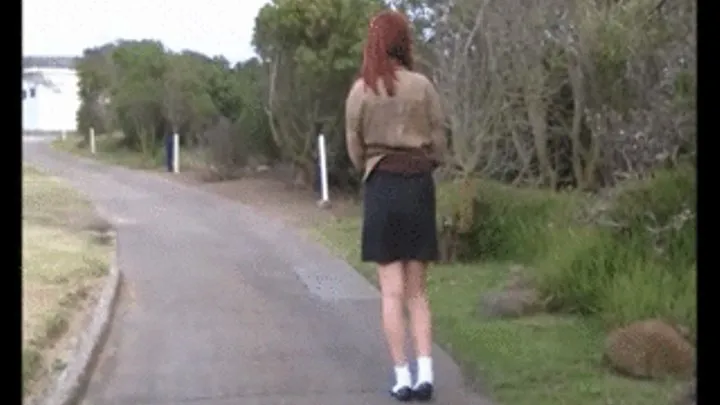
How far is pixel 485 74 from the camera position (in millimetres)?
11797

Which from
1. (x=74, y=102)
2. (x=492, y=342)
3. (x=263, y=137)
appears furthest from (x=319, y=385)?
(x=74, y=102)

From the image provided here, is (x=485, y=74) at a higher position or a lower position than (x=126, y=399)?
higher

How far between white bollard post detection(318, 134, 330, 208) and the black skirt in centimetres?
1134

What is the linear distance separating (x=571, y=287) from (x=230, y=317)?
2.24 meters

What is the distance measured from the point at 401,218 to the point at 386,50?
2.60ft

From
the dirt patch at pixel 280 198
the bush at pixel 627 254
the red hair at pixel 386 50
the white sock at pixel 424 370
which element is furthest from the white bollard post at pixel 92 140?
the white sock at pixel 424 370

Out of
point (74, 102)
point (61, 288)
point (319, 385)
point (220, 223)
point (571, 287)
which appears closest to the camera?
point (319, 385)

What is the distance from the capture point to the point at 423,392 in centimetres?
659

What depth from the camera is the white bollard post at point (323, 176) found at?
714 inches

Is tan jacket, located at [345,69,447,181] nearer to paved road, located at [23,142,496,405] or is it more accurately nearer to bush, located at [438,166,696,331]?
paved road, located at [23,142,496,405]

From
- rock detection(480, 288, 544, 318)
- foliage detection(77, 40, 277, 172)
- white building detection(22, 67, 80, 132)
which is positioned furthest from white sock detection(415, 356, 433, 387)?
white building detection(22, 67, 80, 132)

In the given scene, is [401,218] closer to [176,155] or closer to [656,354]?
[656,354]
